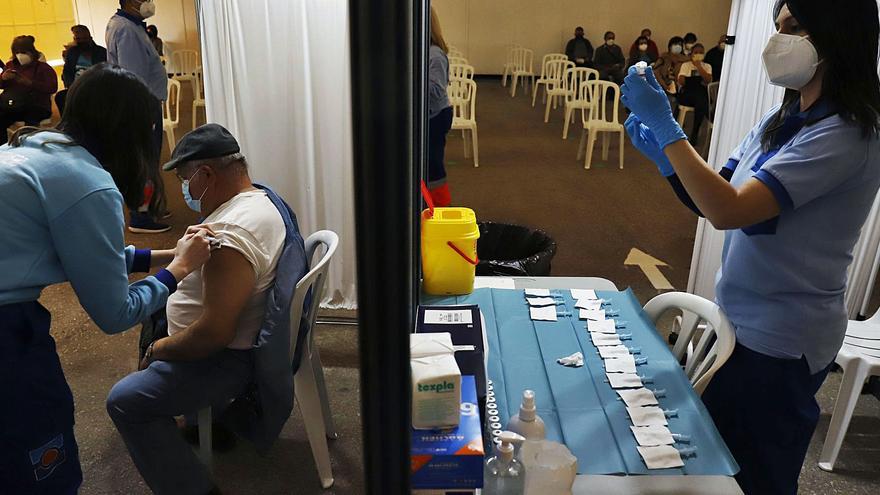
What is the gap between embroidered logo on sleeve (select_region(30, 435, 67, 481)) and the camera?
4.65 feet

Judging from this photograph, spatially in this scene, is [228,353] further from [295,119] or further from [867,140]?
[867,140]

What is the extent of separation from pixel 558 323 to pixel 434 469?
0.79 m

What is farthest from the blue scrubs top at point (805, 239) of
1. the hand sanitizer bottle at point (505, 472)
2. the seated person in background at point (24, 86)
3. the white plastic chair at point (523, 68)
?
the white plastic chair at point (523, 68)

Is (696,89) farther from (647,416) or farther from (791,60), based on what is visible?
(647,416)

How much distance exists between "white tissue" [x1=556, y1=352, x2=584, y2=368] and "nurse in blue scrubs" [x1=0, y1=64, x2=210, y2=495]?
940mm

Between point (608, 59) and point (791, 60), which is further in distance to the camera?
point (608, 59)

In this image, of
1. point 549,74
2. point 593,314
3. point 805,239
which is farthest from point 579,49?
point 805,239

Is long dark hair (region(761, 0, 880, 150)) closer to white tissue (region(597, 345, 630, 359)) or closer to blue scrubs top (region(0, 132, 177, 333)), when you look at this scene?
white tissue (region(597, 345, 630, 359))

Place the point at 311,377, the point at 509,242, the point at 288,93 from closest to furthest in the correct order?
the point at 311,377
the point at 288,93
the point at 509,242

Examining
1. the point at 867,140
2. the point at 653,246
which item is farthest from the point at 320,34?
the point at 653,246

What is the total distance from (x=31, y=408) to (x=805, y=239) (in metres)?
1.62

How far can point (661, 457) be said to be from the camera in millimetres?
1190

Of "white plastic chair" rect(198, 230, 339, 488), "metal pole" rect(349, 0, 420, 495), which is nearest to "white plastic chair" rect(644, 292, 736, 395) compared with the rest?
"white plastic chair" rect(198, 230, 339, 488)

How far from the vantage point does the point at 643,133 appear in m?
1.70
